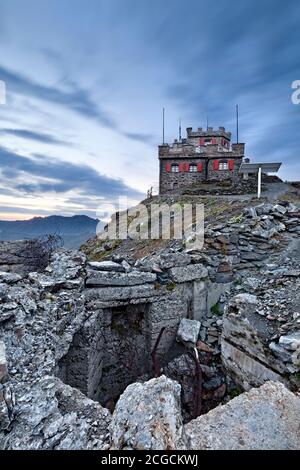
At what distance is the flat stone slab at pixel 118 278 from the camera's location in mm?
5258

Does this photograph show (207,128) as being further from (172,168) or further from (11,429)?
(11,429)

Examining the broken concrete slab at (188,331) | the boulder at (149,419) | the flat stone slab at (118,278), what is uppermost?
the flat stone slab at (118,278)

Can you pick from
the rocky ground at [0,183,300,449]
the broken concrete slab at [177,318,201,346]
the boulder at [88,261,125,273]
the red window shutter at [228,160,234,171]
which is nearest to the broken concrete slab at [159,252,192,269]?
the rocky ground at [0,183,300,449]

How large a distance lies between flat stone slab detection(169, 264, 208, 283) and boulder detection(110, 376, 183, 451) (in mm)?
3673

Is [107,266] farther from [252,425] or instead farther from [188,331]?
[252,425]

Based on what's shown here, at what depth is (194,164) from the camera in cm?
3012

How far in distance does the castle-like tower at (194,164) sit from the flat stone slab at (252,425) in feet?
91.8

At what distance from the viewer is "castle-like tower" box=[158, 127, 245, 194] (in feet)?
95.5

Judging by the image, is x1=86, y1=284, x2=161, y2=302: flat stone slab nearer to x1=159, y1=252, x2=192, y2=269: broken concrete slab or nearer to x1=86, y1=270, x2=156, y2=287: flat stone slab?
x1=86, y1=270, x2=156, y2=287: flat stone slab

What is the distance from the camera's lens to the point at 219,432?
218 cm

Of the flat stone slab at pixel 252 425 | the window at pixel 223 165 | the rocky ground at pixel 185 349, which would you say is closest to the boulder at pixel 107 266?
the rocky ground at pixel 185 349

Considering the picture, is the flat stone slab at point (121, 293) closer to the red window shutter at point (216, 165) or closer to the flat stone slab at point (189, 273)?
the flat stone slab at point (189, 273)

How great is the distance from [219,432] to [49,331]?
2.40 meters

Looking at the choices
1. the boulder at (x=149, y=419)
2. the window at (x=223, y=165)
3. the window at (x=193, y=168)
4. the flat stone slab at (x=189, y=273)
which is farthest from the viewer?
the window at (x=193, y=168)
